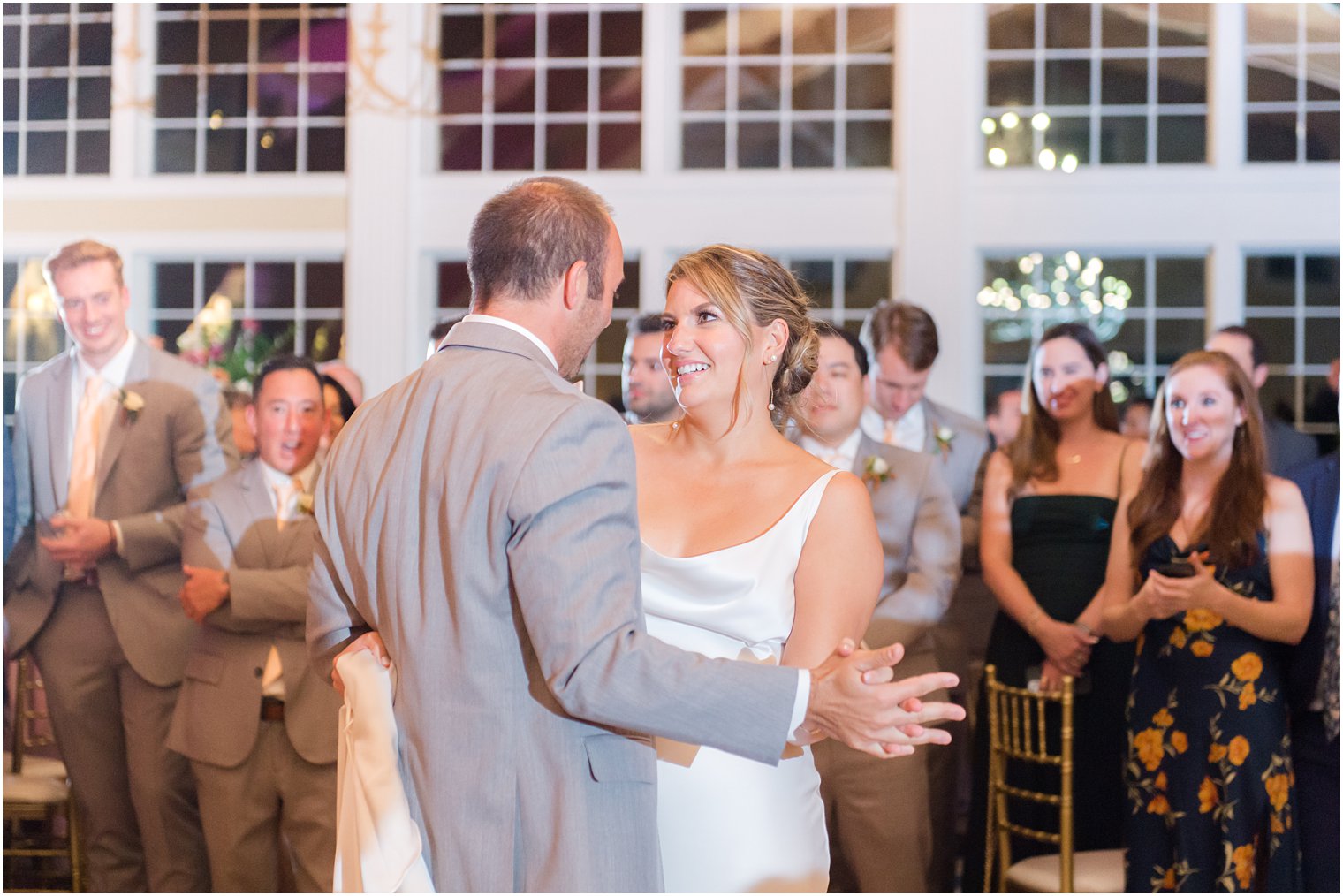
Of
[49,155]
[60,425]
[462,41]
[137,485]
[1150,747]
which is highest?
[462,41]

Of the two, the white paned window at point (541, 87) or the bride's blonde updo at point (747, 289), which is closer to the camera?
the bride's blonde updo at point (747, 289)

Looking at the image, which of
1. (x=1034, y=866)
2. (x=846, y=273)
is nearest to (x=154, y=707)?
(x=1034, y=866)

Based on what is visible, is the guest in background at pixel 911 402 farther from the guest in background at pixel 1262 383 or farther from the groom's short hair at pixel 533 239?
the groom's short hair at pixel 533 239

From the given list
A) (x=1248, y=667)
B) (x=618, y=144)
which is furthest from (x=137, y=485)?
(x=1248, y=667)

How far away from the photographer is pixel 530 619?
5.80ft

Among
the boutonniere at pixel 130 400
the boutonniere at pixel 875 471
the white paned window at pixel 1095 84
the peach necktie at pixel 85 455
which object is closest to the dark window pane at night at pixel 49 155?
the peach necktie at pixel 85 455

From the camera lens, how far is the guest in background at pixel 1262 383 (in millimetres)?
4895

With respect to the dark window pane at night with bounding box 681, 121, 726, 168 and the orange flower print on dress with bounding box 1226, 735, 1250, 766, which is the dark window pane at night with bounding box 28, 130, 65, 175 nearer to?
the dark window pane at night with bounding box 681, 121, 726, 168

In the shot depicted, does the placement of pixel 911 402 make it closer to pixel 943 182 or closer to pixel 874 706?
pixel 943 182

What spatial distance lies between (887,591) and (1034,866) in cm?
94

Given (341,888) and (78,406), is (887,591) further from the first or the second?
(78,406)

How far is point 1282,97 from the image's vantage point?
262 inches

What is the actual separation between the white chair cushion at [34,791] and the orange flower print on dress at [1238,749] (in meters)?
3.78

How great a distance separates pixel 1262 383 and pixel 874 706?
381 cm
